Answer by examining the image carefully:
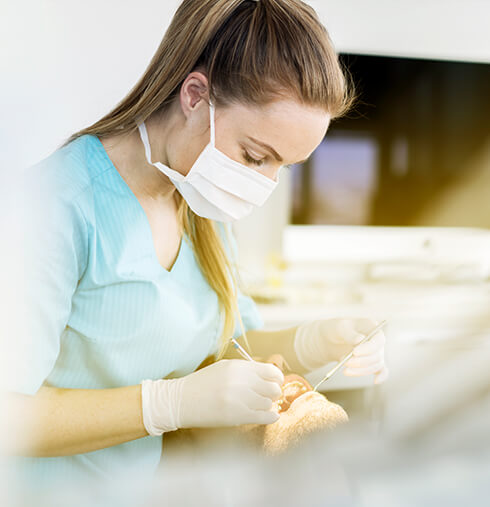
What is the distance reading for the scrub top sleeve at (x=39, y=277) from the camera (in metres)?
0.58

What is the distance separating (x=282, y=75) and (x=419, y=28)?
1.32 m

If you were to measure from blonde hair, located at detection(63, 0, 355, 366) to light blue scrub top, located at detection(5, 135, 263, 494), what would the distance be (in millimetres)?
142

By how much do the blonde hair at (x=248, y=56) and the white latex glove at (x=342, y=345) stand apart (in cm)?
38

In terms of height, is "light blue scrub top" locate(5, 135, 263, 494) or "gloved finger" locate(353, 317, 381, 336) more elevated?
"light blue scrub top" locate(5, 135, 263, 494)

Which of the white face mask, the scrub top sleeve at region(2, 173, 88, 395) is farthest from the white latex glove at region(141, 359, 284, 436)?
the white face mask

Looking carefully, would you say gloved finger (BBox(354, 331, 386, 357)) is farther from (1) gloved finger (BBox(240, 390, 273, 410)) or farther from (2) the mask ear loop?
(2) the mask ear loop

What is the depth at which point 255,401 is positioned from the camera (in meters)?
0.66

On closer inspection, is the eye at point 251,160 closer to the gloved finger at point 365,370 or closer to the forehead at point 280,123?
the forehead at point 280,123

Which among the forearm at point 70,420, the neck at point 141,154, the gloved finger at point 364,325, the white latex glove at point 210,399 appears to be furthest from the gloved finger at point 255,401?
the neck at point 141,154

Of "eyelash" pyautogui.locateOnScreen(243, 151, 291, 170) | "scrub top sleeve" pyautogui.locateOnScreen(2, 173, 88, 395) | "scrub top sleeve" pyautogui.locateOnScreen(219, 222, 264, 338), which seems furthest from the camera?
"scrub top sleeve" pyautogui.locateOnScreen(219, 222, 264, 338)

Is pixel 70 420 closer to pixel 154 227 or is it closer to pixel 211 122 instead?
pixel 154 227

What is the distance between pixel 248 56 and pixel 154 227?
0.31 metres

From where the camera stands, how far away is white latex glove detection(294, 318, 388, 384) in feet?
2.66

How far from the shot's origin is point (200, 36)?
25.0 inches
